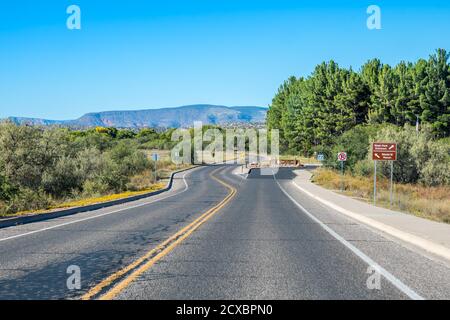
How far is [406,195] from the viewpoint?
29.8 meters

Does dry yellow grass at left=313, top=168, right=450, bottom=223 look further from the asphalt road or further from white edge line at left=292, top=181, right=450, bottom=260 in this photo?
the asphalt road

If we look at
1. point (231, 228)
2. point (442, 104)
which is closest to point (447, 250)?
point (231, 228)

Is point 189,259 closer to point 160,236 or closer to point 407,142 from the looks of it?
point 160,236

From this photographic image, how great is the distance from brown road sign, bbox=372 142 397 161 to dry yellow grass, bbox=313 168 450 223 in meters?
2.38

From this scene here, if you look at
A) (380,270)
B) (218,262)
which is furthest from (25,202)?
(380,270)

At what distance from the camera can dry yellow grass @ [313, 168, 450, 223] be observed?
21500 mm

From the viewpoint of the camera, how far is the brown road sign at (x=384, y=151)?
20297 millimetres

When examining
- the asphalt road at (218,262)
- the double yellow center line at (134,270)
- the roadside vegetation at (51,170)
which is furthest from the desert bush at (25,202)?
the double yellow center line at (134,270)

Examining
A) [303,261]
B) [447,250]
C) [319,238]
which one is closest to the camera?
[303,261]

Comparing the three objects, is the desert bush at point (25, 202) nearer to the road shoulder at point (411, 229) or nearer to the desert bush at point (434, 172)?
the road shoulder at point (411, 229)

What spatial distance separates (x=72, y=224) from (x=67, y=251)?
198 inches

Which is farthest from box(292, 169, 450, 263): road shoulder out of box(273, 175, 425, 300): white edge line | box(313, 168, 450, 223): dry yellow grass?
box(313, 168, 450, 223): dry yellow grass

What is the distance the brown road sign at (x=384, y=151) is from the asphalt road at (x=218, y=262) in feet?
20.0

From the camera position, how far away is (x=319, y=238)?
11984 millimetres
